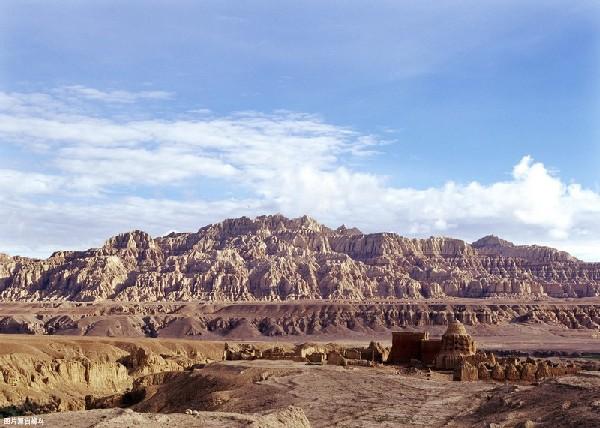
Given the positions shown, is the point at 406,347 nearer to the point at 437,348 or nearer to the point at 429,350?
the point at 429,350

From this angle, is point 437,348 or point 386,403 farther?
point 437,348

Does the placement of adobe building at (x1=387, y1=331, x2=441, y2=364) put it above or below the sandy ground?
above

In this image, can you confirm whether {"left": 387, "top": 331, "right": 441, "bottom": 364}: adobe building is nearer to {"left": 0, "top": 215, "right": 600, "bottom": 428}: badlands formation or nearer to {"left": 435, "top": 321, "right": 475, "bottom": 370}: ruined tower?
{"left": 0, "top": 215, "right": 600, "bottom": 428}: badlands formation

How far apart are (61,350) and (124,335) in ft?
168

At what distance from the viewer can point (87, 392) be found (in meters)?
69.9

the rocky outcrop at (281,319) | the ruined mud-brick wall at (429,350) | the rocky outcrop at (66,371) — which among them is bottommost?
the rocky outcrop at (66,371)

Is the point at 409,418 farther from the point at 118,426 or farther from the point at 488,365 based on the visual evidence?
the point at 488,365

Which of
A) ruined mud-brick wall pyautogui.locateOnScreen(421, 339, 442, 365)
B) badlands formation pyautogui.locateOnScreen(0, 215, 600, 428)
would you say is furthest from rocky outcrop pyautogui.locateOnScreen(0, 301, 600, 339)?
ruined mud-brick wall pyautogui.locateOnScreen(421, 339, 442, 365)

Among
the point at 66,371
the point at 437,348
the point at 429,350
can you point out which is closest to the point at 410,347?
the point at 429,350

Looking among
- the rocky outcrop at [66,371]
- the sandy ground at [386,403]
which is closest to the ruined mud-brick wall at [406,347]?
the sandy ground at [386,403]

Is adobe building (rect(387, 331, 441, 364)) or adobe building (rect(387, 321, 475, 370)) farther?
adobe building (rect(387, 331, 441, 364))

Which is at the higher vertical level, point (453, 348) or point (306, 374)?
point (453, 348)

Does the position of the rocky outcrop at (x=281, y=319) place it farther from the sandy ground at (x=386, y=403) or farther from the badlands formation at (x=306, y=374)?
the sandy ground at (x=386, y=403)

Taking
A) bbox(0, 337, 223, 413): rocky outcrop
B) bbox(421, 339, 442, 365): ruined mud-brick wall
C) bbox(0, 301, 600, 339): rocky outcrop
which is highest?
bbox(0, 301, 600, 339): rocky outcrop
